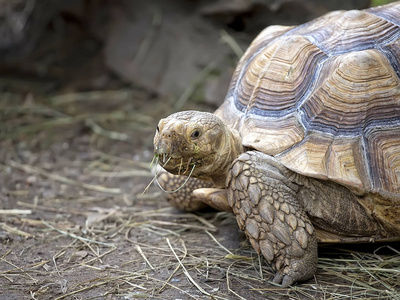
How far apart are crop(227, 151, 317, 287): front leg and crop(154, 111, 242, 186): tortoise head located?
16 cm

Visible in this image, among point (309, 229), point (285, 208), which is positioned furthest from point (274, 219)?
point (309, 229)

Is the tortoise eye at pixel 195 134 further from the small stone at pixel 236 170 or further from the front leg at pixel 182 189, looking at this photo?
the front leg at pixel 182 189

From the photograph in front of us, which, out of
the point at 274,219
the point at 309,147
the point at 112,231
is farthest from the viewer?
the point at 112,231

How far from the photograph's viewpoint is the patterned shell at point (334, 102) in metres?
2.66

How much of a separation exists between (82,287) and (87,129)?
3.05 metres

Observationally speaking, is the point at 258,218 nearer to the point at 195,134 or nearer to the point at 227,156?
the point at 227,156

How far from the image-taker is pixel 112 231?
Answer: 3447mm

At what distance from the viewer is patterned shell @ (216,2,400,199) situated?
2662 mm

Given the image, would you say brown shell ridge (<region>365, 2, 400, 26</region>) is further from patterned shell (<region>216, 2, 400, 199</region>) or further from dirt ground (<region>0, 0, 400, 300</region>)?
dirt ground (<region>0, 0, 400, 300</region>)

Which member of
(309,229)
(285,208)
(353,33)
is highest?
(353,33)

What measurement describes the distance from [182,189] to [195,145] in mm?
896

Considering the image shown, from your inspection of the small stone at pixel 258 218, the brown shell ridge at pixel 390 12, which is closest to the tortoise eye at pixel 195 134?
the small stone at pixel 258 218

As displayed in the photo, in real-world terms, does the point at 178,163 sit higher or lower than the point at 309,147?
lower

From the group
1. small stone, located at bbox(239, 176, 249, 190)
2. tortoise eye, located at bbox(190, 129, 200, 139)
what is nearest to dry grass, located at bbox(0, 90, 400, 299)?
small stone, located at bbox(239, 176, 249, 190)
